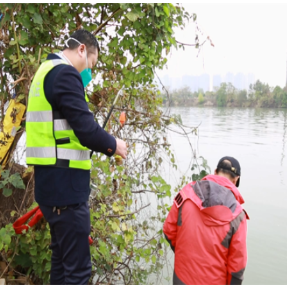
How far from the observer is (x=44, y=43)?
2822mm

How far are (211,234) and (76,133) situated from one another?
98cm

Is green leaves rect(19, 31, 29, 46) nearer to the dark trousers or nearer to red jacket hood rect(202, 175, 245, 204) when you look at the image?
the dark trousers

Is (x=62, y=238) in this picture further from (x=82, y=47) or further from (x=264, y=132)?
(x=264, y=132)

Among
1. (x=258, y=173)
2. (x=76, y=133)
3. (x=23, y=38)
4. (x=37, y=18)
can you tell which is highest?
(x=37, y=18)

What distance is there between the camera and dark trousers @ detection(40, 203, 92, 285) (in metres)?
1.73

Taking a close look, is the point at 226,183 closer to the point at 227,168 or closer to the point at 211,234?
the point at 227,168

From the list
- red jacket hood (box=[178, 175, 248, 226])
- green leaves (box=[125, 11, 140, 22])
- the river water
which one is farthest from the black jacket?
the river water

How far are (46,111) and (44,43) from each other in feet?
4.48

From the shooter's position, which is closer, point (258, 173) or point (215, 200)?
point (215, 200)

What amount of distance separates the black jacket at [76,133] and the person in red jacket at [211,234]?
630 mm

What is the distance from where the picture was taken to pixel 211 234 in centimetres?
198

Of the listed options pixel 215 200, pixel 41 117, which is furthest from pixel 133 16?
pixel 215 200

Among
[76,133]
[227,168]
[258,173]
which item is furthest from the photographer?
[258,173]

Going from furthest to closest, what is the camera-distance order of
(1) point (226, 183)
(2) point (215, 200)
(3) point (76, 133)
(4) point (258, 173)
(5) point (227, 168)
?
(4) point (258, 173)
(5) point (227, 168)
(1) point (226, 183)
(2) point (215, 200)
(3) point (76, 133)
